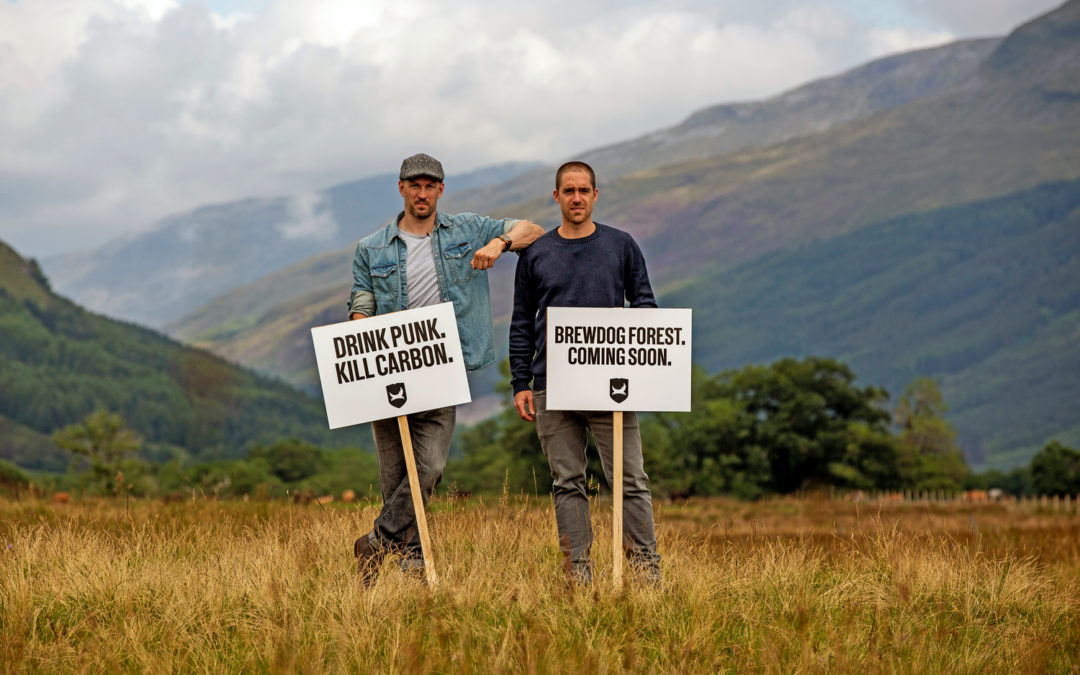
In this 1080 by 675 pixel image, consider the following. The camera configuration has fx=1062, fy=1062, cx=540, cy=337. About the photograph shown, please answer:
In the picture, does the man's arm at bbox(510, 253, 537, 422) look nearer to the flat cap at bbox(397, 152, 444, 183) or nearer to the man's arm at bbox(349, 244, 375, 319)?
the flat cap at bbox(397, 152, 444, 183)

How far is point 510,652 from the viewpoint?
208 inches

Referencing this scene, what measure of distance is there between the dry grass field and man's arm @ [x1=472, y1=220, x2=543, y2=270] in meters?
1.92

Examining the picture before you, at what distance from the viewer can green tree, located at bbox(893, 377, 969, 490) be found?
9762 cm

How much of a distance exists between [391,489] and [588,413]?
1461mm

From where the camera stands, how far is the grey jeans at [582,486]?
21.7 feet

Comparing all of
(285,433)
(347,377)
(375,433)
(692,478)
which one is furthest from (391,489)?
(285,433)

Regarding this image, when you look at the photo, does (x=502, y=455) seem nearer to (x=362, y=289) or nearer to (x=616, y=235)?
(x=362, y=289)

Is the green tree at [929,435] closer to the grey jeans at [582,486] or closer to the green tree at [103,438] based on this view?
the green tree at [103,438]

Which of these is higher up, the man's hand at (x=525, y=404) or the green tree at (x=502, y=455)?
the green tree at (x=502, y=455)

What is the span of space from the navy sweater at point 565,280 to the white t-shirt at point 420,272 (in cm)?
60

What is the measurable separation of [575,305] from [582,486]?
1.13 m

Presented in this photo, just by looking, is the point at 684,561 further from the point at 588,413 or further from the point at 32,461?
the point at 32,461

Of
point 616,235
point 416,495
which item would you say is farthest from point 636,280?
point 416,495

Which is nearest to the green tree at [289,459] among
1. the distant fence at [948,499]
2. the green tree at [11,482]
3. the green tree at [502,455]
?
the green tree at [502,455]
